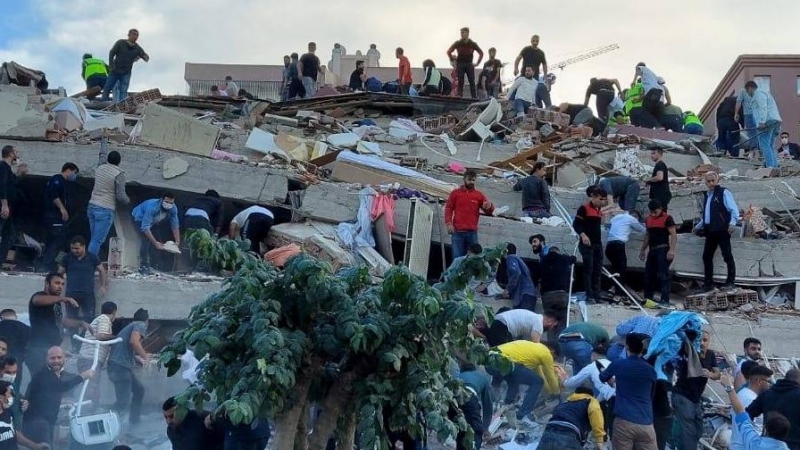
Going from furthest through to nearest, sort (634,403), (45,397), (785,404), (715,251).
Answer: (715,251) → (45,397) → (634,403) → (785,404)

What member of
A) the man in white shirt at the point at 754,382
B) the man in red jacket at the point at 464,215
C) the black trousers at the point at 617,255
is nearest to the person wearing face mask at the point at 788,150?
the black trousers at the point at 617,255

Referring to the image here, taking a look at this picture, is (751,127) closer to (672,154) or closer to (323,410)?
(672,154)

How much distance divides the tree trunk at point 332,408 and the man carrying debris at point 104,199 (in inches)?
332

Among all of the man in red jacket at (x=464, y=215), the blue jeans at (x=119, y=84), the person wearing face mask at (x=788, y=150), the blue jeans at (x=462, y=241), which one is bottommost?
the blue jeans at (x=462, y=241)

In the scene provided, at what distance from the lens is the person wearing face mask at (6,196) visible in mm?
16672

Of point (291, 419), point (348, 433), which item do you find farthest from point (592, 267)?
point (291, 419)

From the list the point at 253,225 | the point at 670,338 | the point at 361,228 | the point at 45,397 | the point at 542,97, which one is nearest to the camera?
the point at 45,397

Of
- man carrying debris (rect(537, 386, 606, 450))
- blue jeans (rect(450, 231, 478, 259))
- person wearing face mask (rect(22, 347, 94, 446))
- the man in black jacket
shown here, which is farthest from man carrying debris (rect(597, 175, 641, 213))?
person wearing face mask (rect(22, 347, 94, 446))

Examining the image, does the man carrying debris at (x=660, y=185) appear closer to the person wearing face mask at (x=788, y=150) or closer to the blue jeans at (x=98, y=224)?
the blue jeans at (x=98, y=224)

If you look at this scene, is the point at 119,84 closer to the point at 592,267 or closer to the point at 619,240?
the point at 619,240

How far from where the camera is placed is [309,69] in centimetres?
2773

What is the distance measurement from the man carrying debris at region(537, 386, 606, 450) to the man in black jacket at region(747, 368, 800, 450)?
51.6 inches

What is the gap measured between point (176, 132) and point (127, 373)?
806 cm

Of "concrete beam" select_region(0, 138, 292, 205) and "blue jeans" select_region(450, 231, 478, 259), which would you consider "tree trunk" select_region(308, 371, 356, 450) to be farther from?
"concrete beam" select_region(0, 138, 292, 205)
